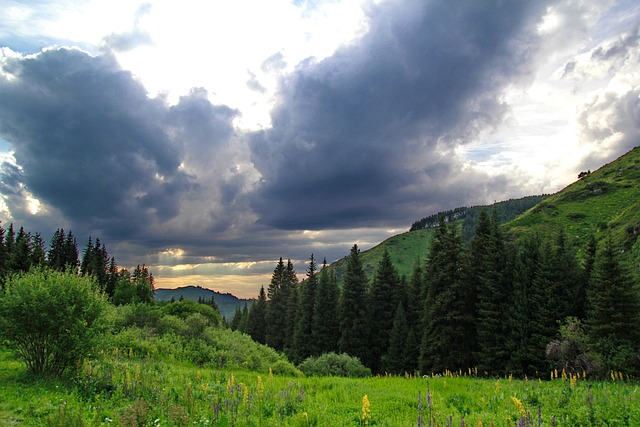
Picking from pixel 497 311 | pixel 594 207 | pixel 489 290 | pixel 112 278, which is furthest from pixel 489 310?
pixel 594 207

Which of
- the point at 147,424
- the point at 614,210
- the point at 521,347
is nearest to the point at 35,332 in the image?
the point at 147,424

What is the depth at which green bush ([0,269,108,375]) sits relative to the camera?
15711 mm

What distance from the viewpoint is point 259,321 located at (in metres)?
92.1

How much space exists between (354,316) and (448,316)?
19.4 metres

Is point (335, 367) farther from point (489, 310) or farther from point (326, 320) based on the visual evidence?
point (326, 320)

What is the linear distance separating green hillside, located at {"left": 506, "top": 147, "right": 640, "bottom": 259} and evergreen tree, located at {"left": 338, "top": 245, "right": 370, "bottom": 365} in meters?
66.4

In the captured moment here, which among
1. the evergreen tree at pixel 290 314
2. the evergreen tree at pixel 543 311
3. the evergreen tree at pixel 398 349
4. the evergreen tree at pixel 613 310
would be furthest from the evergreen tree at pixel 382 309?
the evergreen tree at pixel 613 310

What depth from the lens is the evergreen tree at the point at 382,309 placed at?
53125mm

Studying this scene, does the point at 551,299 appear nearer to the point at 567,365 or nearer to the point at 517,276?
the point at 517,276

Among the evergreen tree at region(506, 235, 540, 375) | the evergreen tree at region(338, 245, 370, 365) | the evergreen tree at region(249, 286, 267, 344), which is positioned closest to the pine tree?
the evergreen tree at region(506, 235, 540, 375)

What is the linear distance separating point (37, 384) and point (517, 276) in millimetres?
36142

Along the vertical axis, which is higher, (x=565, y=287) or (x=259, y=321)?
(x=565, y=287)

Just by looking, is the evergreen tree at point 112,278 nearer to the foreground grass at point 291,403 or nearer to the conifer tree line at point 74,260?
the conifer tree line at point 74,260

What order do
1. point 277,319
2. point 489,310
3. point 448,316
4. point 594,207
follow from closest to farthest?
point 489,310
point 448,316
point 277,319
point 594,207
